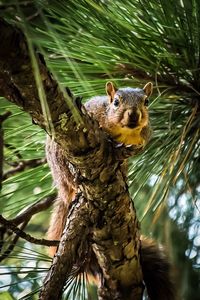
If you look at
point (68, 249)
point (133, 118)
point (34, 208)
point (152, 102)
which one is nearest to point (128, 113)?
point (133, 118)

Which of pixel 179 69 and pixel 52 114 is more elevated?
pixel 179 69

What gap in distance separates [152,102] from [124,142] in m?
0.15

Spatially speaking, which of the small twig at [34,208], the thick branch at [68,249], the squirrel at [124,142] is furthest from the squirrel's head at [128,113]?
the small twig at [34,208]

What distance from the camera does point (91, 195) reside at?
3.15 ft

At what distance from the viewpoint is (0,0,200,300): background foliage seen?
101 centimetres

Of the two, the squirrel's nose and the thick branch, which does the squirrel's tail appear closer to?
the thick branch

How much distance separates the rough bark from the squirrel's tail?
0.38 feet

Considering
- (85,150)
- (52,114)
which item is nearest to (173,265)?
(85,150)

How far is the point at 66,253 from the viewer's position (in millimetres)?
974

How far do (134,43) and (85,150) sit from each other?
26 centimetres

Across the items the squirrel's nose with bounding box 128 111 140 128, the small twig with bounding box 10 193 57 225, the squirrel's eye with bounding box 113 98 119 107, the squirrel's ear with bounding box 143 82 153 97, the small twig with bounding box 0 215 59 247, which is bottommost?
the small twig with bounding box 0 215 59 247

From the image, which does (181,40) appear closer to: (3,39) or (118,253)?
(118,253)

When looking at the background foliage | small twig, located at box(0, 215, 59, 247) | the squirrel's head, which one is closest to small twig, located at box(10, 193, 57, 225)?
the background foliage

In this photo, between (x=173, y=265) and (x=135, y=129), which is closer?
(x=135, y=129)
